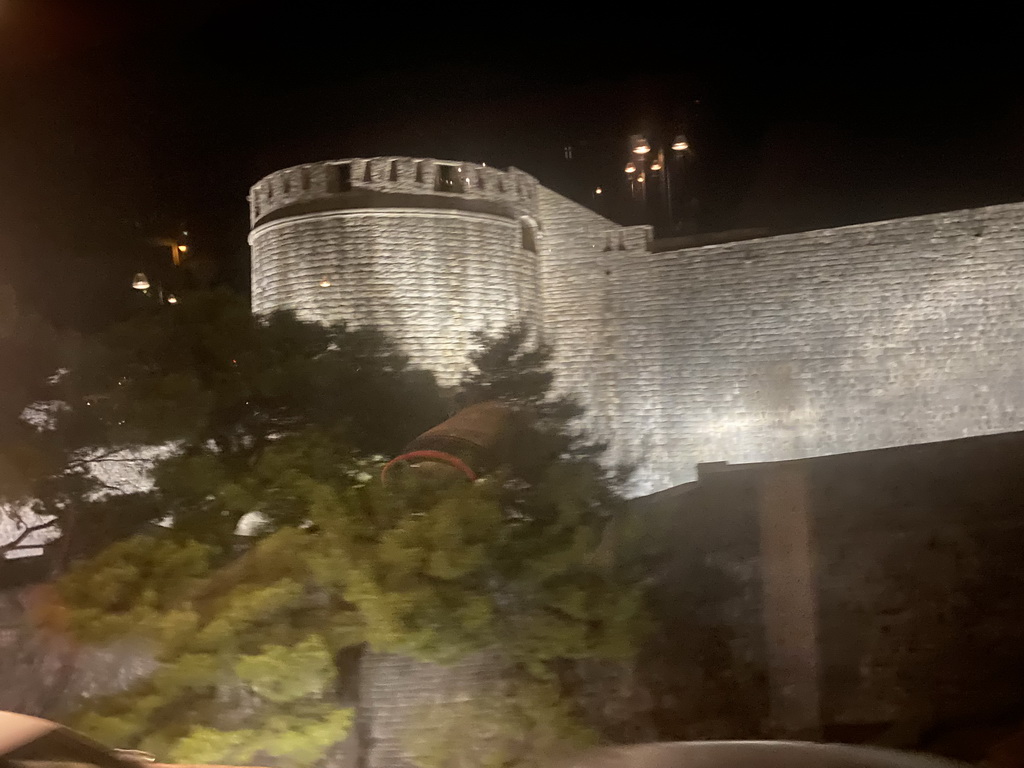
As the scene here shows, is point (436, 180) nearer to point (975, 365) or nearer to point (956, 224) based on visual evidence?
point (956, 224)

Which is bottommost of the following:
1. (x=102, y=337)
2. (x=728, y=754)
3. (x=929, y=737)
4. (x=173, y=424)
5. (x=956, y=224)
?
(x=929, y=737)

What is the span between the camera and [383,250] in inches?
372

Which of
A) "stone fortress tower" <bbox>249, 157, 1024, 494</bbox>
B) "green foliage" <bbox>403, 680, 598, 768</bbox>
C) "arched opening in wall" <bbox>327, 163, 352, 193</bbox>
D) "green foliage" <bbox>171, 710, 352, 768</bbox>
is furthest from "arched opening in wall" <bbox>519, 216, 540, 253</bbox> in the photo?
"green foliage" <bbox>171, 710, 352, 768</bbox>

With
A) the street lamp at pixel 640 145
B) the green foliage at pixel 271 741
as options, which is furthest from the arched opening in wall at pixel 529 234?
the green foliage at pixel 271 741

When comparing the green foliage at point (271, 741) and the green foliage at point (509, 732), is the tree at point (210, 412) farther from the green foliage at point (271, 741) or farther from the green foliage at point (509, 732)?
the green foliage at point (509, 732)

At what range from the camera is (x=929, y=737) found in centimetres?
611

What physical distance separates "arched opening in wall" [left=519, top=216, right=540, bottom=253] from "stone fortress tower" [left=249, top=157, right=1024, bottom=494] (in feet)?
0.09

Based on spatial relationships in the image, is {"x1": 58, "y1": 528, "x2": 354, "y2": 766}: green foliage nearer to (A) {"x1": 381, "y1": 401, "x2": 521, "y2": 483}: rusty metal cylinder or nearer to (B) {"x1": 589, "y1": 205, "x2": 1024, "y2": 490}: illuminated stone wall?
(A) {"x1": 381, "y1": 401, "x2": 521, "y2": 483}: rusty metal cylinder

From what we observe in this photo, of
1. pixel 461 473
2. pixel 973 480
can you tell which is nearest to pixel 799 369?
pixel 973 480

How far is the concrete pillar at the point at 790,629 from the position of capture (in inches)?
243

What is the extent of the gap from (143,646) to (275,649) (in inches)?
34.1

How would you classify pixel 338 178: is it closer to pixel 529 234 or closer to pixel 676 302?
pixel 529 234

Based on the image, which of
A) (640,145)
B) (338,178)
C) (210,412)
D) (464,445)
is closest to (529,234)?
(338,178)

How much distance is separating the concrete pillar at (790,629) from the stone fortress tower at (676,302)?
13.4 ft
